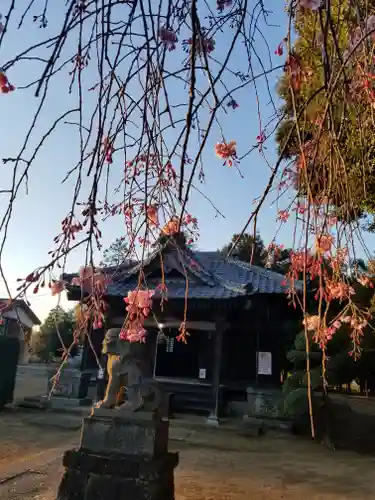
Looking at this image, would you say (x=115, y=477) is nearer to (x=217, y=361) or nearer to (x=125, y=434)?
(x=125, y=434)

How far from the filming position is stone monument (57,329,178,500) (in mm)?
3424

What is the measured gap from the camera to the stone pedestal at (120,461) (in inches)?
134

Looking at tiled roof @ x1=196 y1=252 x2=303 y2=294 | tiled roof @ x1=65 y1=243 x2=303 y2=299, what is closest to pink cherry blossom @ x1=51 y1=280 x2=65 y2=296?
tiled roof @ x1=65 y1=243 x2=303 y2=299

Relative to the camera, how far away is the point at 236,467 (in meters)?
5.24

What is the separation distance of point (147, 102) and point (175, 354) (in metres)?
10.6

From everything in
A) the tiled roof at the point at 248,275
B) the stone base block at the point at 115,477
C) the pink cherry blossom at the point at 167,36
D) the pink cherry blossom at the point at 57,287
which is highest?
the tiled roof at the point at 248,275

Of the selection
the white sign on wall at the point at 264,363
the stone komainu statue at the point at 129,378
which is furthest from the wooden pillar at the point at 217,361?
the stone komainu statue at the point at 129,378

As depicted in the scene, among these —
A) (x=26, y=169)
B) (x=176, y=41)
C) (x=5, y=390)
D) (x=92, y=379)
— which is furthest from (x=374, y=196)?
Answer: (x=5, y=390)

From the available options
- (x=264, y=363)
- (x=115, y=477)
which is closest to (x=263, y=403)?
(x=264, y=363)

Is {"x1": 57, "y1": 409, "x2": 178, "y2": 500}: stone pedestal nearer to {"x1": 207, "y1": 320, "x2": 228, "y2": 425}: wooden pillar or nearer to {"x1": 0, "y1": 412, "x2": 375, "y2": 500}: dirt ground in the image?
{"x1": 0, "y1": 412, "x2": 375, "y2": 500}: dirt ground

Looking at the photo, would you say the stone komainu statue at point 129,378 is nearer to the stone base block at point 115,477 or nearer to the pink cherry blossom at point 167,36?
the stone base block at point 115,477

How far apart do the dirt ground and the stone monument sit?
0.52m

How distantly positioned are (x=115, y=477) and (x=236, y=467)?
2287 millimetres

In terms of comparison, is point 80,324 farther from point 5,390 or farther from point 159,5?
point 5,390
